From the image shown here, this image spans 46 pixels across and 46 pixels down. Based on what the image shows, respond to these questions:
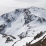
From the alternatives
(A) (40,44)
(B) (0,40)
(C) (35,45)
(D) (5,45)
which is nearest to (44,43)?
(A) (40,44)

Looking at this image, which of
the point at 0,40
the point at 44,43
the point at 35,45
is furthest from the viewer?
the point at 0,40

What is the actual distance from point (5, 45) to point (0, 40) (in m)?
15.9

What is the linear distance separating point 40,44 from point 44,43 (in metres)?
1.99

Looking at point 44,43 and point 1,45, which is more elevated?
point 44,43

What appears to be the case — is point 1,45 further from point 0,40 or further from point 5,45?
point 0,40

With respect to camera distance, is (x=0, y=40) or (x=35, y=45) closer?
(x=35, y=45)

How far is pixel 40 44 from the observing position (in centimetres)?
4066

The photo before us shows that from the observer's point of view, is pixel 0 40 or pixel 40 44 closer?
pixel 40 44

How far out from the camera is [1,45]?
108 metres

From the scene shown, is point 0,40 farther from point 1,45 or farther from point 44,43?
point 44,43

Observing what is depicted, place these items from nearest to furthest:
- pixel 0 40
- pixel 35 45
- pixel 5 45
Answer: pixel 35 45, pixel 5 45, pixel 0 40

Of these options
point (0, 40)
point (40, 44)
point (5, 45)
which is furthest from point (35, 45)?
point (0, 40)

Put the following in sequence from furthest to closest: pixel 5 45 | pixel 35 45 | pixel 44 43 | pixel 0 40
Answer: pixel 0 40 < pixel 5 45 < pixel 35 45 < pixel 44 43

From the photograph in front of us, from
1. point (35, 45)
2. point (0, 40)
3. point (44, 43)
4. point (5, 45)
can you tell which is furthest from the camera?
point (0, 40)
